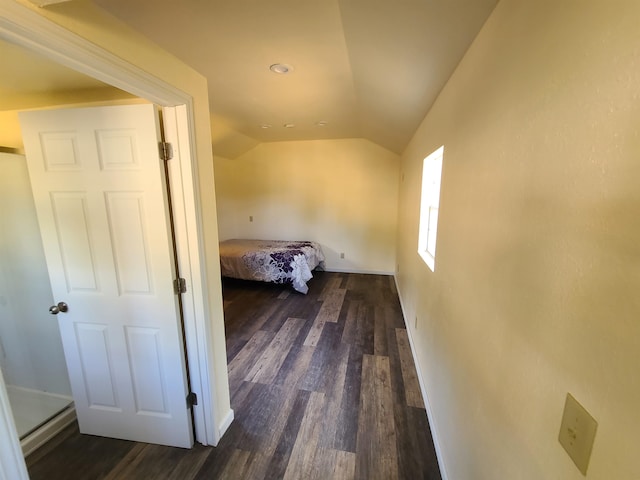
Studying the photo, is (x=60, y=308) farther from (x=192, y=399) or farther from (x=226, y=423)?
(x=226, y=423)

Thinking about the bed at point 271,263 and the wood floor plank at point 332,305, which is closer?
the wood floor plank at point 332,305

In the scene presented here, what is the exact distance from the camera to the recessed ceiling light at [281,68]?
1.91 m

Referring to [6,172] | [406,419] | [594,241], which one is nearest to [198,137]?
[6,172]

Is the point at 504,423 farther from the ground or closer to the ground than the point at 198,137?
closer to the ground

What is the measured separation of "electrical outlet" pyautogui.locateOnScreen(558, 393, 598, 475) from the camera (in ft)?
1.70

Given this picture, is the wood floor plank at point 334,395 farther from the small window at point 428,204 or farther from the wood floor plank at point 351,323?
the small window at point 428,204

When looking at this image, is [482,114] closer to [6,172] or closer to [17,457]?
[17,457]

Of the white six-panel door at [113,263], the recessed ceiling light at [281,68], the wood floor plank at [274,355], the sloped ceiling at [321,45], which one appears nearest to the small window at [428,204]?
the sloped ceiling at [321,45]

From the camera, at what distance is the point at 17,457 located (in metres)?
0.76

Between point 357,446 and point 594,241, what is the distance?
69.0 inches

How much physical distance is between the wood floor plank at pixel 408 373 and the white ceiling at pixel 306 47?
2253 mm

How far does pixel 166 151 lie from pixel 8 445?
4.02 ft

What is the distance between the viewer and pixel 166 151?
1.38 m

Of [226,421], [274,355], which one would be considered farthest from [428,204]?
[226,421]
